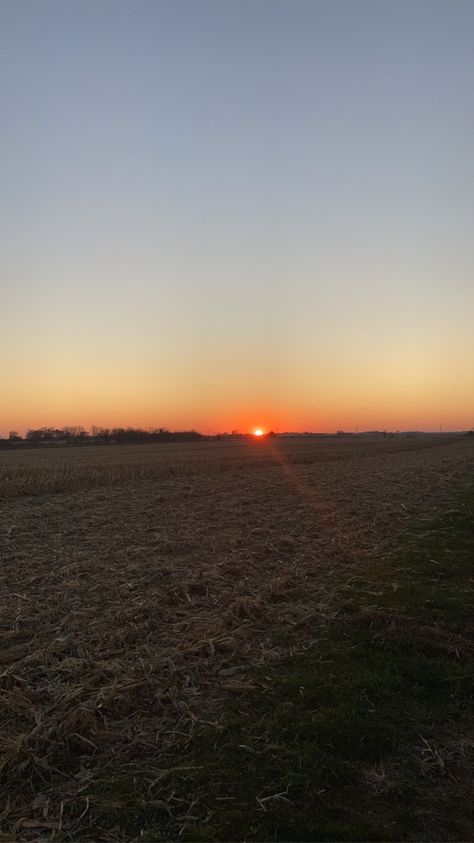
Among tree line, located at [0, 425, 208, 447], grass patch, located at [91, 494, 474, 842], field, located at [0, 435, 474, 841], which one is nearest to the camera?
grass patch, located at [91, 494, 474, 842]

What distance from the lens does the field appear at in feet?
13.7

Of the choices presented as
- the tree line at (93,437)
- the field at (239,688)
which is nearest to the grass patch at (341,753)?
the field at (239,688)

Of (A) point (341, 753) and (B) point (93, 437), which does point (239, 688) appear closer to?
(A) point (341, 753)

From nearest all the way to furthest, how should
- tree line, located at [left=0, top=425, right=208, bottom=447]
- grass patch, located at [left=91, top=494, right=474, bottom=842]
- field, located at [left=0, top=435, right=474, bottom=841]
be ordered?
1. grass patch, located at [left=91, top=494, right=474, bottom=842]
2. field, located at [left=0, top=435, right=474, bottom=841]
3. tree line, located at [left=0, top=425, right=208, bottom=447]

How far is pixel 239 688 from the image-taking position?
19.9 feet

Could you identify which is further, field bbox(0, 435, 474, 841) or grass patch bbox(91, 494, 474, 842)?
field bbox(0, 435, 474, 841)

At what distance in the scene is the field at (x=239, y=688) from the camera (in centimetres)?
417

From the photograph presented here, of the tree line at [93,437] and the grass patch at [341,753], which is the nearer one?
the grass patch at [341,753]

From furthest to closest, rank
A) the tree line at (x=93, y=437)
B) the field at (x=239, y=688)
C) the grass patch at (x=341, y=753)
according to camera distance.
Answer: the tree line at (x=93, y=437) < the field at (x=239, y=688) < the grass patch at (x=341, y=753)

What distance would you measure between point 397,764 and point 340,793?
25.3 inches

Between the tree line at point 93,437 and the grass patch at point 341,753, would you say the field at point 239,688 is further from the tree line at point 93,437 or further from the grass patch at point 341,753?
the tree line at point 93,437

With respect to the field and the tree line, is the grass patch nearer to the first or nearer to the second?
the field

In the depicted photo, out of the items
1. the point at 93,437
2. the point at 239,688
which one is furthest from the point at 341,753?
the point at 93,437

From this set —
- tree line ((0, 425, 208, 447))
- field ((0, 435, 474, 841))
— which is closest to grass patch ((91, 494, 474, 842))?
field ((0, 435, 474, 841))
